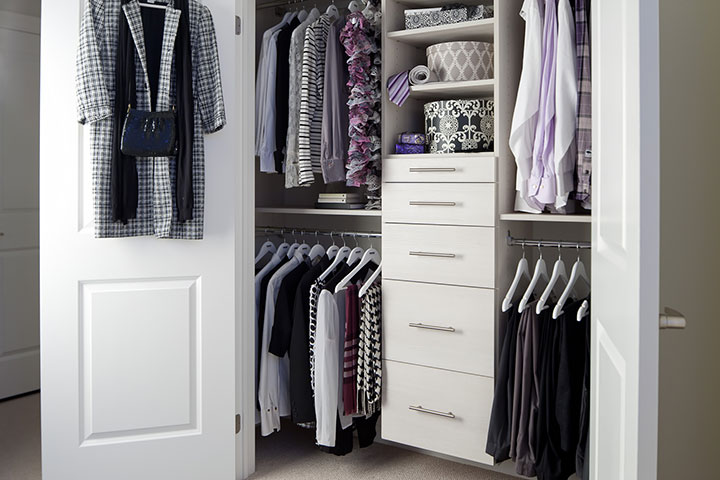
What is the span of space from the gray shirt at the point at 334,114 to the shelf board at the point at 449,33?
9.2 inches

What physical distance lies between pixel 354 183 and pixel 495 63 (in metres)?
0.70

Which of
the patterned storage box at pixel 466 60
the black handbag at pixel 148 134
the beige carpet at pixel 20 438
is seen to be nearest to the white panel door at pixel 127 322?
the black handbag at pixel 148 134

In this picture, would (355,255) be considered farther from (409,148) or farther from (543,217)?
(543,217)

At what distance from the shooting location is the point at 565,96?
7.47ft

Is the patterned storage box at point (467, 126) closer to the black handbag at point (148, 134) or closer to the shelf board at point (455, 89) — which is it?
the shelf board at point (455, 89)

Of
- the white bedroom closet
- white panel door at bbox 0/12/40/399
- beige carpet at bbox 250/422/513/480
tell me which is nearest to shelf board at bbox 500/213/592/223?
the white bedroom closet

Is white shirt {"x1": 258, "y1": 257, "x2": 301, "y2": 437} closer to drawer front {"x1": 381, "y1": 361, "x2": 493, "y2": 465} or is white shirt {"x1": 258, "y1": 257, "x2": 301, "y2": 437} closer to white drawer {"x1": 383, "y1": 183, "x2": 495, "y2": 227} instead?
drawer front {"x1": 381, "y1": 361, "x2": 493, "y2": 465}

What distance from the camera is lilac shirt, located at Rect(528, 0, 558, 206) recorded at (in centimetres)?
233

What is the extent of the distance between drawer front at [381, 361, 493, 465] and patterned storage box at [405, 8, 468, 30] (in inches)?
52.2

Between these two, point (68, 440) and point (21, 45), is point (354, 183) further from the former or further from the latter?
point (21, 45)

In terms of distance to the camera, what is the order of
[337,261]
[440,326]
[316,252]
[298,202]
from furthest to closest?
[298,202], [316,252], [337,261], [440,326]

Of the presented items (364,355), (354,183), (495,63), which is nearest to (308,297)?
(364,355)

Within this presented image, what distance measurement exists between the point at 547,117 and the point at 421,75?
0.58 m

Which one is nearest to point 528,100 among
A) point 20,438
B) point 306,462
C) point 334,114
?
point 334,114
